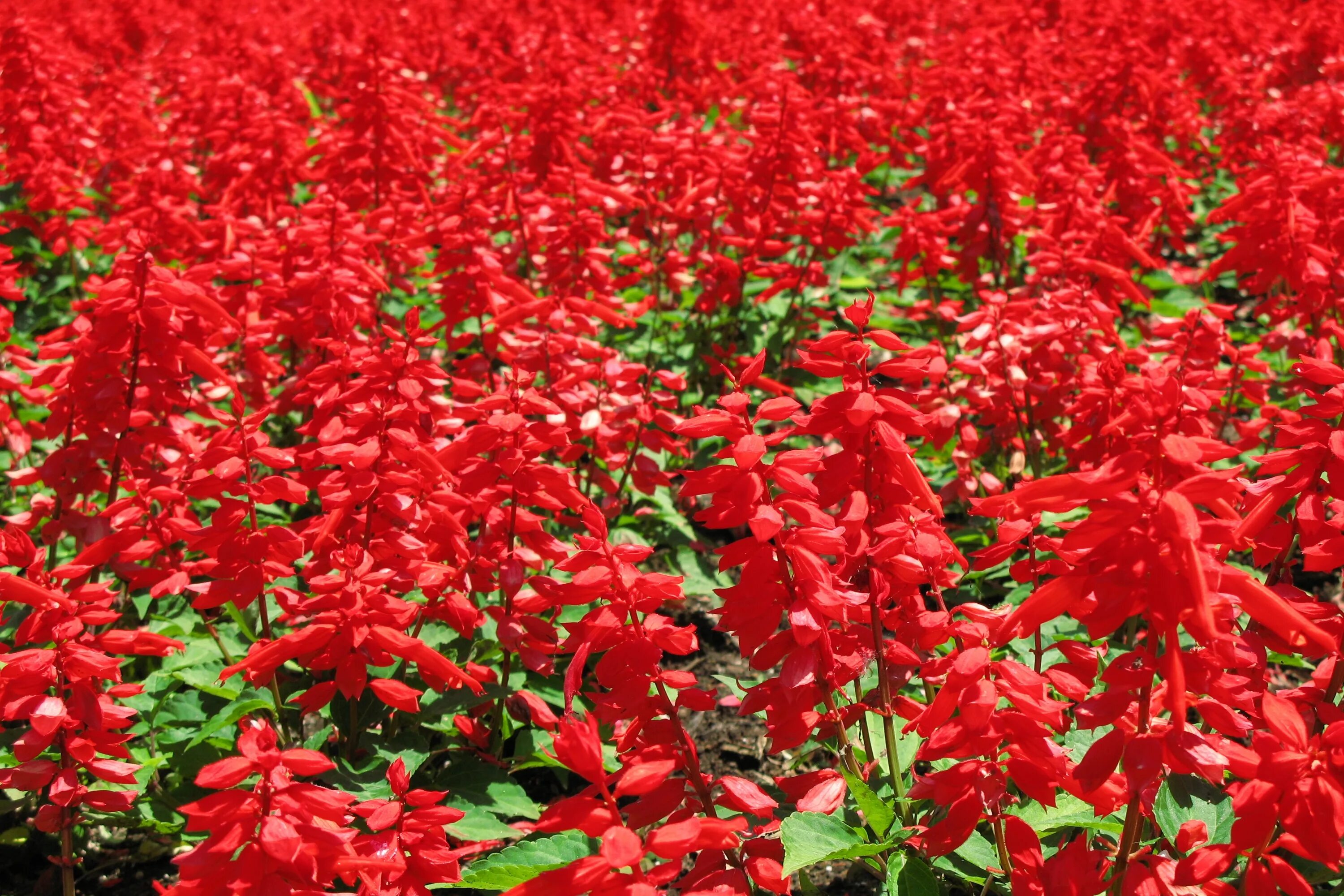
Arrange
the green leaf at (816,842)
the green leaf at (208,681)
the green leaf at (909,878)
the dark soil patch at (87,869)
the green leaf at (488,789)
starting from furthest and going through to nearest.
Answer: the dark soil patch at (87,869)
the green leaf at (208,681)
the green leaf at (488,789)
the green leaf at (909,878)
the green leaf at (816,842)

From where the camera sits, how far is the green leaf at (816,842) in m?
1.78

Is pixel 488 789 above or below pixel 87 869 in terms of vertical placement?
above

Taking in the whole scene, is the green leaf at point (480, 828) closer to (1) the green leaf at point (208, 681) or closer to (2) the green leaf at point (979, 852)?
(1) the green leaf at point (208, 681)

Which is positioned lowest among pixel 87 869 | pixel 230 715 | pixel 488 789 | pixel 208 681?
pixel 87 869

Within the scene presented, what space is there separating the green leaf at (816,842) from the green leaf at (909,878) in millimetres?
51

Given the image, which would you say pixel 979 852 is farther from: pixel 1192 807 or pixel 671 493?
pixel 671 493

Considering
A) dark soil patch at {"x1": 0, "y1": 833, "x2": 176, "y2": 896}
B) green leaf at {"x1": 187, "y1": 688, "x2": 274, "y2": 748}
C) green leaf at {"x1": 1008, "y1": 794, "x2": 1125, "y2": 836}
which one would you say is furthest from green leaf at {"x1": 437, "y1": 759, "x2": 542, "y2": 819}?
green leaf at {"x1": 1008, "y1": 794, "x2": 1125, "y2": 836}

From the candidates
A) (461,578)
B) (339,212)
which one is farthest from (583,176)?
(461,578)

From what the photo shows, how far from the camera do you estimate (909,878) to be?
77.9 inches

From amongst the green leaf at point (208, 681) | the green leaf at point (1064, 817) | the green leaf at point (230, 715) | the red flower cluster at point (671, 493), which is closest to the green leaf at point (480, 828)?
the red flower cluster at point (671, 493)

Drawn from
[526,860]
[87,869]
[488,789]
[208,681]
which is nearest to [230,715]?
[208,681]

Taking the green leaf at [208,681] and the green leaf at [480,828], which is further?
the green leaf at [208,681]

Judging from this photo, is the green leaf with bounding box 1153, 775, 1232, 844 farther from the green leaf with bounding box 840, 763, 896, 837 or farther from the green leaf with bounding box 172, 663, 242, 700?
the green leaf with bounding box 172, 663, 242, 700

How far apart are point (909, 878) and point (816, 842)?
0.83ft
